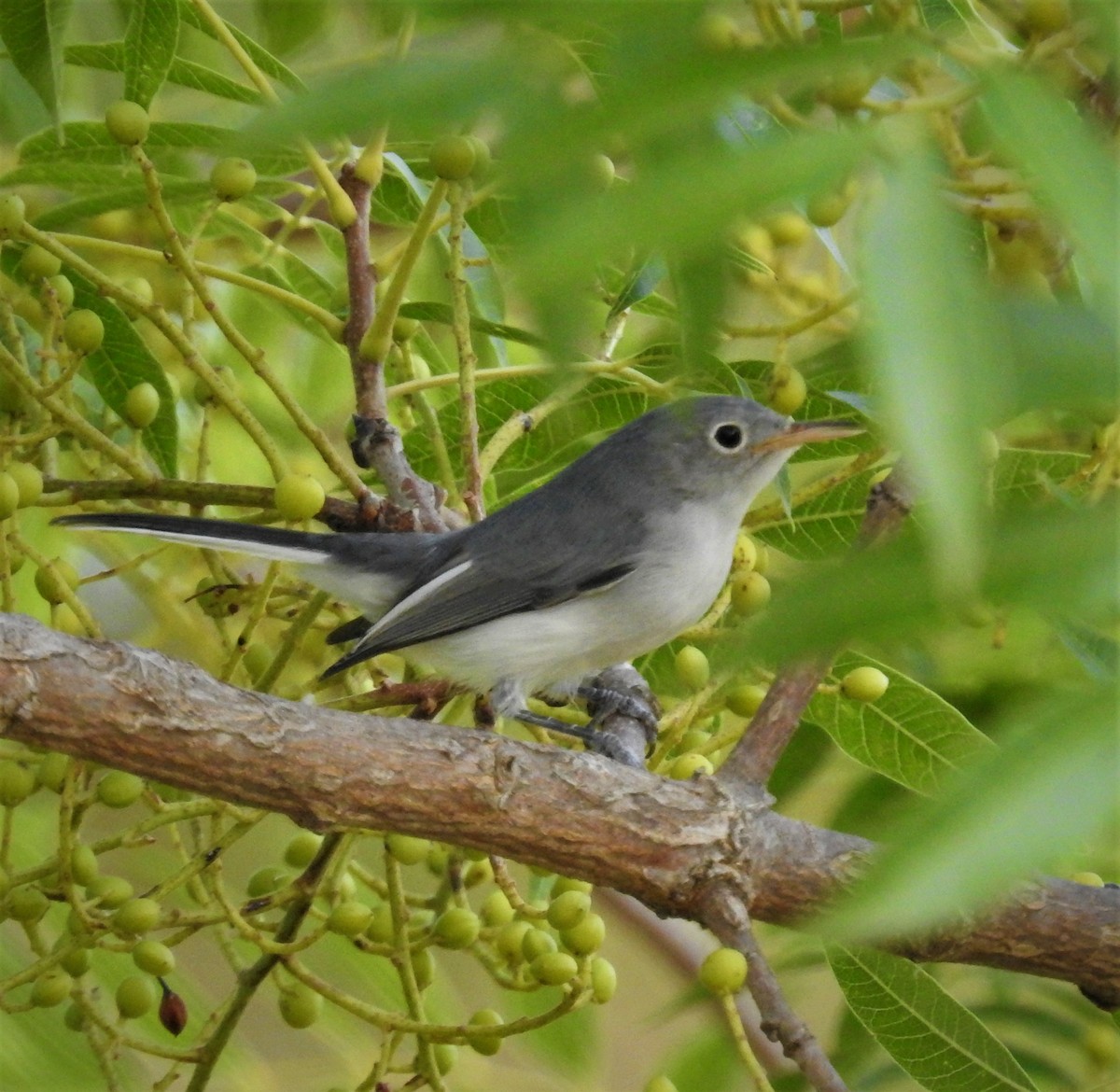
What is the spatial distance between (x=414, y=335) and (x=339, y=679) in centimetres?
50

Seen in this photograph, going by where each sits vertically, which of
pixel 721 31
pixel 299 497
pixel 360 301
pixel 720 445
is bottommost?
pixel 720 445

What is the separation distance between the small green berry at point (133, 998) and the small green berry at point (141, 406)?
2.21 feet

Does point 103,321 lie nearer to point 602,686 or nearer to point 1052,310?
point 602,686

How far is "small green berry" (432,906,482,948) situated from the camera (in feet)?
5.56

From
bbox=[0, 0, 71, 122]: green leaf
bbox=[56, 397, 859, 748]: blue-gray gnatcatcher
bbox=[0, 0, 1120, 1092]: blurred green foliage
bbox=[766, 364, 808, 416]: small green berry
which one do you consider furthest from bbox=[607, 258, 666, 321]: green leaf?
bbox=[0, 0, 71, 122]: green leaf

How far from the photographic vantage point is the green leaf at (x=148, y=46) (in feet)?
5.76

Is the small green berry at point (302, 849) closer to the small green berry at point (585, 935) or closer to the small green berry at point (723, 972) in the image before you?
the small green berry at point (585, 935)

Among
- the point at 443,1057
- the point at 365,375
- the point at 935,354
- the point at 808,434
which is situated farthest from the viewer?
the point at 808,434

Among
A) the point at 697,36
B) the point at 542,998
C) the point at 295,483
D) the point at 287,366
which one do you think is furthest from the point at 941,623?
the point at 287,366

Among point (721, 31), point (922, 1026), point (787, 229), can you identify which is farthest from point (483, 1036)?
point (787, 229)

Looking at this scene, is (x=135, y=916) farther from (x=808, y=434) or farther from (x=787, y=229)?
(x=787, y=229)

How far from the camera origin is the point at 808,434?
2055mm

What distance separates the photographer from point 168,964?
5.34ft

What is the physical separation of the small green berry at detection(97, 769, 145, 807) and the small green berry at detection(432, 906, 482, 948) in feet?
1.21
